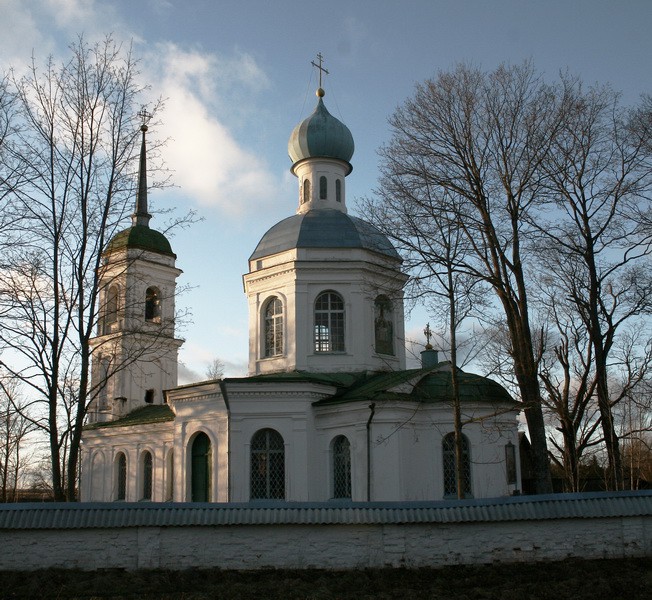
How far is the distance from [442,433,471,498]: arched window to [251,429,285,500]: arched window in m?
4.13

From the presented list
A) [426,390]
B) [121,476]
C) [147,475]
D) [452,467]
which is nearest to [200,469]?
[426,390]

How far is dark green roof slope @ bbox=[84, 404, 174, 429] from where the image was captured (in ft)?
84.0

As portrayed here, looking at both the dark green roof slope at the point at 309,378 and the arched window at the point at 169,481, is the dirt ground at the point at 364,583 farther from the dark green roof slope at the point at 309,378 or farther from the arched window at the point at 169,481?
the arched window at the point at 169,481

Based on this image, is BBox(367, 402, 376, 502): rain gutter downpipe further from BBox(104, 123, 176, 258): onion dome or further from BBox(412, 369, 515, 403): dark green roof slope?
BBox(104, 123, 176, 258): onion dome

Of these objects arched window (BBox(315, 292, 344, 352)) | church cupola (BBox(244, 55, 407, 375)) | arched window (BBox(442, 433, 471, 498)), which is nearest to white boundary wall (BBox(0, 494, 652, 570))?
arched window (BBox(442, 433, 471, 498))

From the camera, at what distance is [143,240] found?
2886cm

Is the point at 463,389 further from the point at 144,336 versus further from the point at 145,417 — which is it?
the point at 144,336

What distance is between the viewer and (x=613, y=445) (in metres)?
16.0

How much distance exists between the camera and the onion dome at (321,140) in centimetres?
2616

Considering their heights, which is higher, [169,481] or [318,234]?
[318,234]

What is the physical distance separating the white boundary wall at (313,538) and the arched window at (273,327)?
12.0m

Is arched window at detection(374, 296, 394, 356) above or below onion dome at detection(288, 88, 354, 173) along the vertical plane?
below

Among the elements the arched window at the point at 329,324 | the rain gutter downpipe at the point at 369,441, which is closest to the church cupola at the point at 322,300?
the arched window at the point at 329,324

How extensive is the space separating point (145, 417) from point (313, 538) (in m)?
16.5
